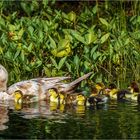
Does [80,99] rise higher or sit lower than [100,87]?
lower

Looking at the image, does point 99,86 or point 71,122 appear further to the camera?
point 99,86

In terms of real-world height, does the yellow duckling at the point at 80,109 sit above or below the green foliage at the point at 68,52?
below

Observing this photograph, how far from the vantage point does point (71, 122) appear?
951cm

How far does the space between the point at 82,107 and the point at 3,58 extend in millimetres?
2529

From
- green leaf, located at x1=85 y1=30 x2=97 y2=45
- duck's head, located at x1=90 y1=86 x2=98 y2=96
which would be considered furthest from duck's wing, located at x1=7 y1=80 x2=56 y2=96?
green leaf, located at x1=85 y1=30 x2=97 y2=45

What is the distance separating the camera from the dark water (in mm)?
8844

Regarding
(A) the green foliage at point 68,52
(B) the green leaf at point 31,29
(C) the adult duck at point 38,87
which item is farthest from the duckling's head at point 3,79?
(B) the green leaf at point 31,29

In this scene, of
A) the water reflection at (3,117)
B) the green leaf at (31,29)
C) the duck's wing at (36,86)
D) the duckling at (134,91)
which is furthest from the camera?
the green leaf at (31,29)

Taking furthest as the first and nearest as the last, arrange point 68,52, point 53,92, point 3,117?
1. point 68,52
2. point 53,92
3. point 3,117

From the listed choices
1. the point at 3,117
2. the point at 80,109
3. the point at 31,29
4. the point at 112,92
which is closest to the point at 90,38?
the point at 31,29

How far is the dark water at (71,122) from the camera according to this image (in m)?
8.84

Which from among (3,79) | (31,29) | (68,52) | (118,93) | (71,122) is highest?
(31,29)

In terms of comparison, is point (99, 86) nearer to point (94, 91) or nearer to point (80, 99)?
point (94, 91)

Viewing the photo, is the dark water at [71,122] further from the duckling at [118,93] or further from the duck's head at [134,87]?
the duck's head at [134,87]
